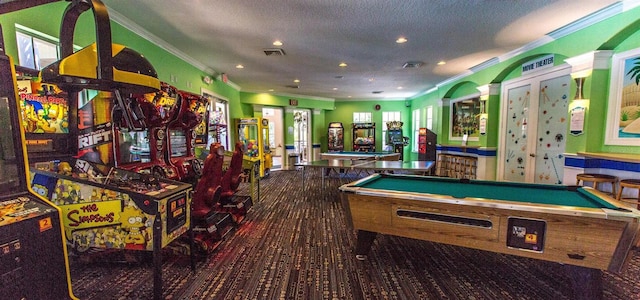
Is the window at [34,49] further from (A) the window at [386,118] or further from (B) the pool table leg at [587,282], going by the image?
(A) the window at [386,118]

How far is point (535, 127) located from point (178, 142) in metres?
5.90

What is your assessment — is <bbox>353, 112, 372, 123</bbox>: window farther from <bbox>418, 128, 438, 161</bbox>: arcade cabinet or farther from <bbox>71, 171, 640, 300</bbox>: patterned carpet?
<bbox>71, 171, 640, 300</bbox>: patterned carpet

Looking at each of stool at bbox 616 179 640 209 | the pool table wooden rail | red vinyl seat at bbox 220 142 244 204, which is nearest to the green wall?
stool at bbox 616 179 640 209

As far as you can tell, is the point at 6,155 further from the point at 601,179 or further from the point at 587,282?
the point at 601,179

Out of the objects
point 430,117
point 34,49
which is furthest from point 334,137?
point 34,49

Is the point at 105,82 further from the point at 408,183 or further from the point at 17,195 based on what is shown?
the point at 408,183

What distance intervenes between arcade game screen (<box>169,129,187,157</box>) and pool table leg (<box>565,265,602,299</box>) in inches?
164

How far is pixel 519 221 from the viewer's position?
1.82 metres

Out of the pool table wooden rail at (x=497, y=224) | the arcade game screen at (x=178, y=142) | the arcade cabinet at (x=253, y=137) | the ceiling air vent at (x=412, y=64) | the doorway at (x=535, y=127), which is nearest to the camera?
the pool table wooden rail at (x=497, y=224)

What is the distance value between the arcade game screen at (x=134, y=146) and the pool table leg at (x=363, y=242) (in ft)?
8.47

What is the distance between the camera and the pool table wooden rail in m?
1.60

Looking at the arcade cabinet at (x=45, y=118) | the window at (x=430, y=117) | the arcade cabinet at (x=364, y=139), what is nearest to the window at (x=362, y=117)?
the arcade cabinet at (x=364, y=139)

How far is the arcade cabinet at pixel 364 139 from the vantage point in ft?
32.6

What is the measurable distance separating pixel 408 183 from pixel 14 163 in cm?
289
